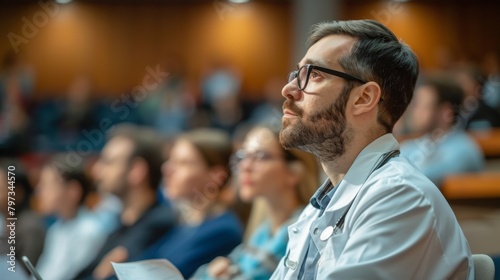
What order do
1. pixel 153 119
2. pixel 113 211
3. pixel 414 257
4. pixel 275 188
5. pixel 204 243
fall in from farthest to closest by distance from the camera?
pixel 153 119 < pixel 113 211 < pixel 204 243 < pixel 275 188 < pixel 414 257

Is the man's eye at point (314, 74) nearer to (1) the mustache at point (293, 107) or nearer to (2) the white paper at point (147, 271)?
(1) the mustache at point (293, 107)

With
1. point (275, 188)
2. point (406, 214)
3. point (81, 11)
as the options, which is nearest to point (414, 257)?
point (406, 214)

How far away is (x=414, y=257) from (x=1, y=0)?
974 centimetres

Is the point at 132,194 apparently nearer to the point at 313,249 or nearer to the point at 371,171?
the point at 313,249

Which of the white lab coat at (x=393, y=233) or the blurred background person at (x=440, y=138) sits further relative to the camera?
the blurred background person at (x=440, y=138)

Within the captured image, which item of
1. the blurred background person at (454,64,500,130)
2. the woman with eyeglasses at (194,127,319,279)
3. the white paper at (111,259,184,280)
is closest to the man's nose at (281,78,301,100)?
the white paper at (111,259,184,280)

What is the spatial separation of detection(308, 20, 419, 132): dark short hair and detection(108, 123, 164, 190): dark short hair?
6.81ft

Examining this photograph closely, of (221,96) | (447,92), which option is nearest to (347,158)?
(447,92)

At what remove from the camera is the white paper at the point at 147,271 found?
5.50 ft

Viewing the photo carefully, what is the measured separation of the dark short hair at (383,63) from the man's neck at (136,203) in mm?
2068

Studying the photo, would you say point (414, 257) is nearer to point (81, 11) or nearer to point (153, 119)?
point (153, 119)

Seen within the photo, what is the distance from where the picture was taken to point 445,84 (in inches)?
165

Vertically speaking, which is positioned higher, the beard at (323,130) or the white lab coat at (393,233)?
the beard at (323,130)

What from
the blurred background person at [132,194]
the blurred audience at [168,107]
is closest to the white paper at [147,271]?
the blurred background person at [132,194]
